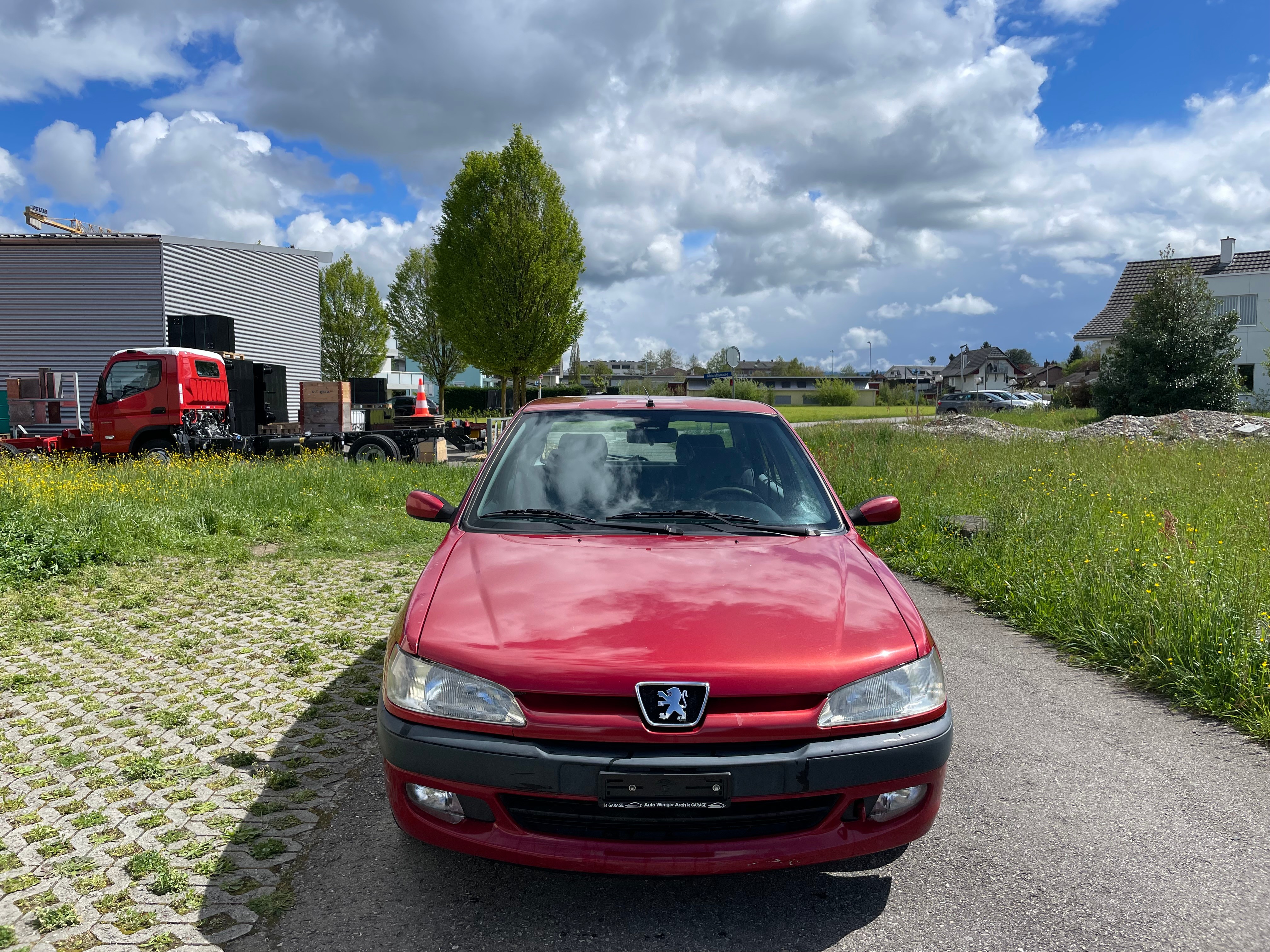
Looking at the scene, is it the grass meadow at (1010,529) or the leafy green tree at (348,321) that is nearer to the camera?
the grass meadow at (1010,529)

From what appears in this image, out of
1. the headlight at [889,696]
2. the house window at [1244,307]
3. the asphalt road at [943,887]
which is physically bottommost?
the asphalt road at [943,887]

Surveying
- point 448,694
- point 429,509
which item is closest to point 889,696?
point 448,694

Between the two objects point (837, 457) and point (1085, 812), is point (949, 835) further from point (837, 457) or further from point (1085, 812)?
point (837, 457)

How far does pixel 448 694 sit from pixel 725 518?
1.44 meters

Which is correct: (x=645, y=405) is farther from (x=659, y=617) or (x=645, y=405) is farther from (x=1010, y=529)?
(x=1010, y=529)

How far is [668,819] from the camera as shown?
7.41 feet

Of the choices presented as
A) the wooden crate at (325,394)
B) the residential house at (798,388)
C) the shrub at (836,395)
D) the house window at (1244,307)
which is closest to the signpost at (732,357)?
the wooden crate at (325,394)

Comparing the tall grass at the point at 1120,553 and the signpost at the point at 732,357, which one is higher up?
the signpost at the point at 732,357

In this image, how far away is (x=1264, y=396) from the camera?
33438 mm

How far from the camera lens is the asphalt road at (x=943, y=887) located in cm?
245

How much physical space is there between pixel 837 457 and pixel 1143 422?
487 inches

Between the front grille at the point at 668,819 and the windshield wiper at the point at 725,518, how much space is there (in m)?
1.21

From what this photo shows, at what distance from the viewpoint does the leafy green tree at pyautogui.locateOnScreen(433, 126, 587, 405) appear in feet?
96.8

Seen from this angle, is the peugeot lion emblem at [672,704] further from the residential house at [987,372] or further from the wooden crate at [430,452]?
the residential house at [987,372]
